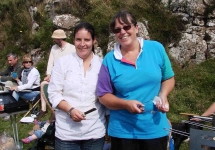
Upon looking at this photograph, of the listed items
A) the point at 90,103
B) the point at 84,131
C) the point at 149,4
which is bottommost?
the point at 84,131

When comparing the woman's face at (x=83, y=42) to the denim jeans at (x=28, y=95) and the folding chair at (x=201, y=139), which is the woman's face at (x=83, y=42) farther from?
the denim jeans at (x=28, y=95)

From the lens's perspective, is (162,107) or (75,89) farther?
(75,89)

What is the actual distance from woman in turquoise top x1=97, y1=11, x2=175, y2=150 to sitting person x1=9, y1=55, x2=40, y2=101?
4446mm

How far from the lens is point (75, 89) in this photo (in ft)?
7.34

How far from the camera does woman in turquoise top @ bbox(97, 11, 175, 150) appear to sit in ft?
6.81

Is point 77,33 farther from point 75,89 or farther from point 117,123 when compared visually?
point 117,123

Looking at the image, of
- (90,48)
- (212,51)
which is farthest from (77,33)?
(212,51)

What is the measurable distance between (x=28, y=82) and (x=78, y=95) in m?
4.38

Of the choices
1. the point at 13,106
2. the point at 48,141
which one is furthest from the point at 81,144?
the point at 13,106

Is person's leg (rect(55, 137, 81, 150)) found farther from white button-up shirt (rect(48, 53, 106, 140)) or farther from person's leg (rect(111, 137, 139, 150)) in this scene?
person's leg (rect(111, 137, 139, 150))

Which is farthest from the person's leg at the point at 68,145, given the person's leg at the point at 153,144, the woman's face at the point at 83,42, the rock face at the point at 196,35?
the rock face at the point at 196,35

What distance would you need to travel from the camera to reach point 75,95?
7.36 feet

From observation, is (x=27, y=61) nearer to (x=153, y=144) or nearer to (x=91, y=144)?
(x=91, y=144)

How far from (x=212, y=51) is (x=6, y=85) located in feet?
15.1
